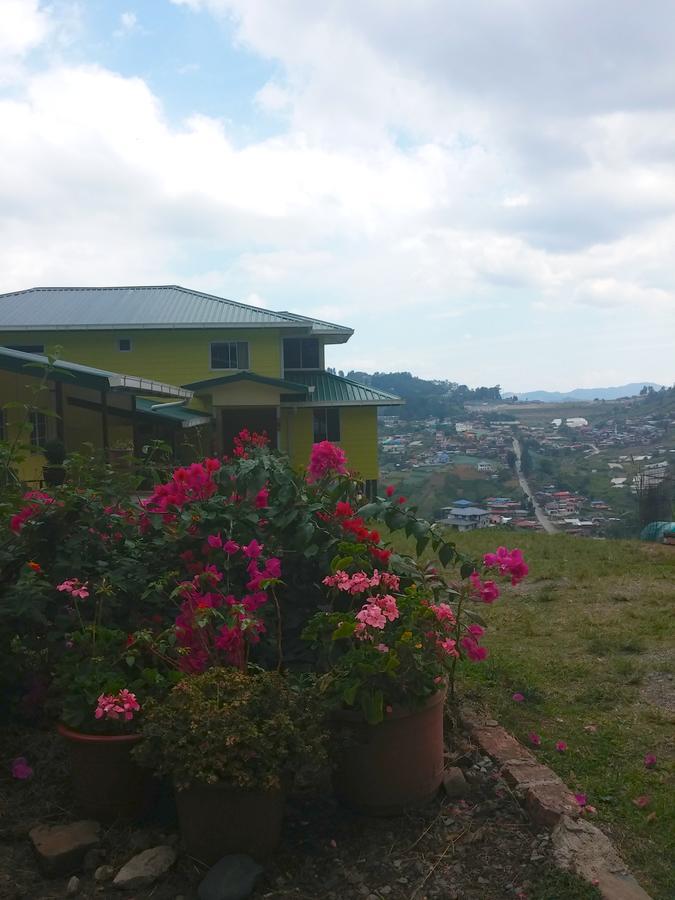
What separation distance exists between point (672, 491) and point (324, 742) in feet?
50.5

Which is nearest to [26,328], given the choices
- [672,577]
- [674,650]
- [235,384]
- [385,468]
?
[235,384]

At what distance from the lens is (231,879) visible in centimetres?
238

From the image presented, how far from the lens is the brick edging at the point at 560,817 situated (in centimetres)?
235

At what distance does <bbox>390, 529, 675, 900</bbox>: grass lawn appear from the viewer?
288cm

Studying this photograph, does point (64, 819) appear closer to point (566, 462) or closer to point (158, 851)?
point (158, 851)

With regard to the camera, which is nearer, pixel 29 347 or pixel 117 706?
pixel 117 706

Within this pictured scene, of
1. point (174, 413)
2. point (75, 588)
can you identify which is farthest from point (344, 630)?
point (174, 413)

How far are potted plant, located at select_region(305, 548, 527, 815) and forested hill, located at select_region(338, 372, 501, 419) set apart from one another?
32.7m

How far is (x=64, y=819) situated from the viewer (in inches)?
113

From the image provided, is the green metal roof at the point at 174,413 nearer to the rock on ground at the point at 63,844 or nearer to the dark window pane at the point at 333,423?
the dark window pane at the point at 333,423

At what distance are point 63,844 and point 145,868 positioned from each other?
322 mm

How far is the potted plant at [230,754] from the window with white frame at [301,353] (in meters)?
19.8

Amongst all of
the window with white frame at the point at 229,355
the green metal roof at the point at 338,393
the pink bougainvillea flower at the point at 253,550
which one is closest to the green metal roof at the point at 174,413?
the window with white frame at the point at 229,355

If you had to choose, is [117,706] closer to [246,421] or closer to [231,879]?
[231,879]
